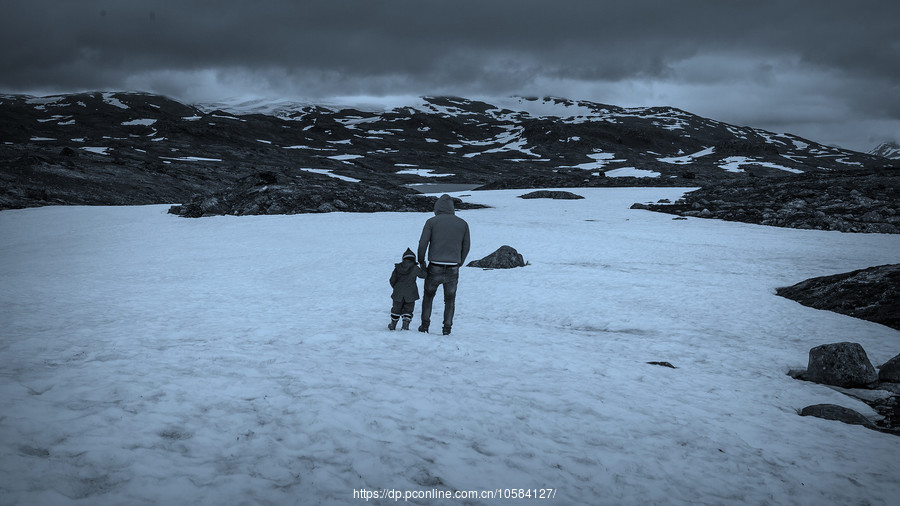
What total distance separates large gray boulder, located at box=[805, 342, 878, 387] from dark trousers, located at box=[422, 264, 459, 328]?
7136mm

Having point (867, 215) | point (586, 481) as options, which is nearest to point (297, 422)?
point (586, 481)

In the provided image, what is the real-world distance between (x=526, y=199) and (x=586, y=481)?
182ft

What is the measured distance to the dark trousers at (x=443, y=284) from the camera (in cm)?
1036

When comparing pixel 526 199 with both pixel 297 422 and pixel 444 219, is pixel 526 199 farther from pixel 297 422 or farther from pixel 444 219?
pixel 297 422

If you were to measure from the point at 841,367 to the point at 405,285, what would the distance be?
28.2 feet

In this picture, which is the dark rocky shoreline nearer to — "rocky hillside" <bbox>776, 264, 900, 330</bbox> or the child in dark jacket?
the child in dark jacket

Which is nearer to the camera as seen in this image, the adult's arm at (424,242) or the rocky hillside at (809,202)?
the adult's arm at (424,242)

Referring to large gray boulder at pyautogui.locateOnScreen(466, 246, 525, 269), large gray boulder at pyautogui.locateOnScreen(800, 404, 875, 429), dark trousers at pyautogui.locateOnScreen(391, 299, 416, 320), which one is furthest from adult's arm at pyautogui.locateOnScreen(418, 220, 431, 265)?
large gray boulder at pyautogui.locateOnScreen(466, 246, 525, 269)

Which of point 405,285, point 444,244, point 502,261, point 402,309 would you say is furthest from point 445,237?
point 502,261

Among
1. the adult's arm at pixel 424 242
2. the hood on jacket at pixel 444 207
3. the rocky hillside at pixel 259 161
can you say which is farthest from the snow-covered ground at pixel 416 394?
the rocky hillside at pixel 259 161

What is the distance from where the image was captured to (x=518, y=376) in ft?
27.8

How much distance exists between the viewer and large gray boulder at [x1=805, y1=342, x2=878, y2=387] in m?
8.79

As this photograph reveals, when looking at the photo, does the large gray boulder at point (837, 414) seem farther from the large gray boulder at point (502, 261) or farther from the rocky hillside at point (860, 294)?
the large gray boulder at point (502, 261)

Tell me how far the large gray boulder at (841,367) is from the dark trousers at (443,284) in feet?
23.4
